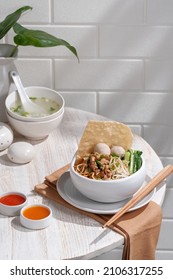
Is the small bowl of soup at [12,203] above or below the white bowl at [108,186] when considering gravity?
below

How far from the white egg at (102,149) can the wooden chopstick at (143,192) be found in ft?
0.44

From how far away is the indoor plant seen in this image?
1.85m

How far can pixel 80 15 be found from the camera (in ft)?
7.14

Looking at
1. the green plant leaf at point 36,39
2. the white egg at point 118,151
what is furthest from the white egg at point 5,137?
the white egg at point 118,151

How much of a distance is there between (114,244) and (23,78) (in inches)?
35.9

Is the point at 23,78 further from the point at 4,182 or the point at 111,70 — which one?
the point at 4,182

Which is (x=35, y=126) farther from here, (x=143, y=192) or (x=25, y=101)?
(x=143, y=192)

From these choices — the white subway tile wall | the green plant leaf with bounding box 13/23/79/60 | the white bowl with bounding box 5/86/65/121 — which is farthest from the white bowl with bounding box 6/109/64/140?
the white subway tile wall

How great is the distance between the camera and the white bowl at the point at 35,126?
193 cm

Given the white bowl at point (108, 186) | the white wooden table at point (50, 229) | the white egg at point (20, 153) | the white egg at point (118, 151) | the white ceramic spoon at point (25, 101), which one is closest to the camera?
the white wooden table at point (50, 229)

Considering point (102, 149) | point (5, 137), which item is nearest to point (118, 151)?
point (102, 149)

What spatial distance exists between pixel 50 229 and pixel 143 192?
0.87 ft

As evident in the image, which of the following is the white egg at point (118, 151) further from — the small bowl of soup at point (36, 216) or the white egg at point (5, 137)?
the white egg at point (5, 137)

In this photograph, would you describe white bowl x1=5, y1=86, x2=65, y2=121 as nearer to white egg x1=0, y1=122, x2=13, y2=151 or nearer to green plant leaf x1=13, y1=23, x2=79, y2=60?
white egg x1=0, y1=122, x2=13, y2=151
